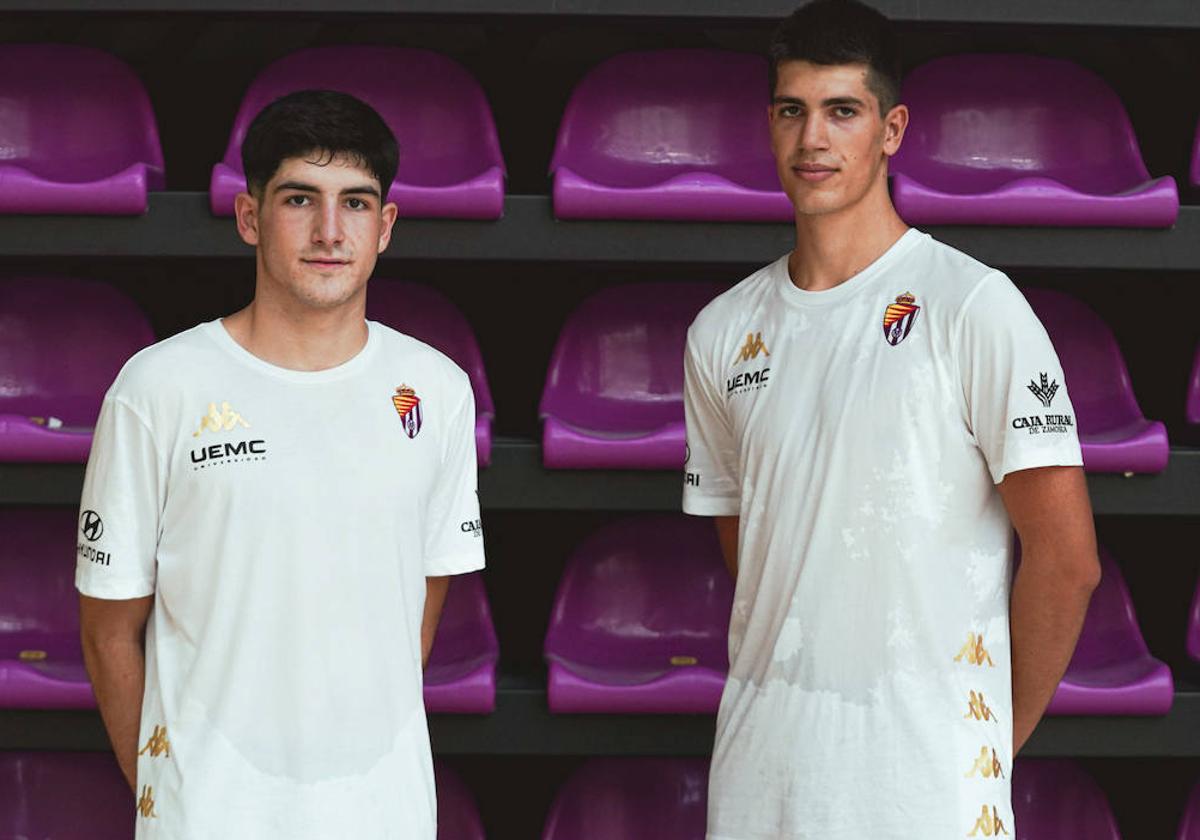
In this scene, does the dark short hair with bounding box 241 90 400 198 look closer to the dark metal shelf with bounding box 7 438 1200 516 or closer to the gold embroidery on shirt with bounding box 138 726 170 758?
the gold embroidery on shirt with bounding box 138 726 170 758

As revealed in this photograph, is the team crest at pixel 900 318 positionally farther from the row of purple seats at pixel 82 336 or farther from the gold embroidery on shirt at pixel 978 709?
the row of purple seats at pixel 82 336

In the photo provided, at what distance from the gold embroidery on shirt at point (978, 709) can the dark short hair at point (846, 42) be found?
718mm

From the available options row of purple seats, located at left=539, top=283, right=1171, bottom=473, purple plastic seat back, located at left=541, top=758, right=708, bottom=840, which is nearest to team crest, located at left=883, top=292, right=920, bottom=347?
row of purple seats, located at left=539, top=283, right=1171, bottom=473

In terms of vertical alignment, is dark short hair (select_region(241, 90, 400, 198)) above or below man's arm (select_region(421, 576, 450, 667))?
above

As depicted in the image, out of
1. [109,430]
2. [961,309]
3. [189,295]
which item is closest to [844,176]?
[961,309]

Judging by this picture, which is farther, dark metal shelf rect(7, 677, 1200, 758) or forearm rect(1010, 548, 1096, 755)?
dark metal shelf rect(7, 677, 1200, 758)

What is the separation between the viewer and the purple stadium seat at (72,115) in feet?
8.48

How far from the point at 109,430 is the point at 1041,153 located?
1.77 m

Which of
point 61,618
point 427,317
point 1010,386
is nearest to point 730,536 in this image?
point 1010,386

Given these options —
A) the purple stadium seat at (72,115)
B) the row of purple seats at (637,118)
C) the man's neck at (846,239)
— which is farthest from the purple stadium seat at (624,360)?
the purple stadium seat at (72,115)

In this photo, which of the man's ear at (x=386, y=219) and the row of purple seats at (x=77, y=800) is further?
the row of purple seats at (x=77, y=800)

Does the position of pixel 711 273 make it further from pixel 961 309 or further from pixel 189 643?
pixel 189 643

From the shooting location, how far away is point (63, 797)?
8.54 feet

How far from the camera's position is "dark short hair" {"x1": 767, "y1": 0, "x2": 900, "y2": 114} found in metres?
1.76
